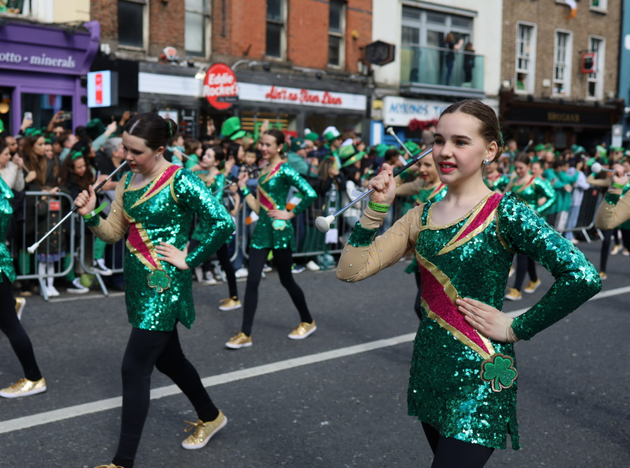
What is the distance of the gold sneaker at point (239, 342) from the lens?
20.9 ft

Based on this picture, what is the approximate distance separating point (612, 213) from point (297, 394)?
240cm

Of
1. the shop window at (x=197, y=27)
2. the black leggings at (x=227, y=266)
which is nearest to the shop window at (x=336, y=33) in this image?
the shop window at (x=197, y=27)

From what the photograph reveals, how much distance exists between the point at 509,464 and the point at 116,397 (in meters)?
2.63

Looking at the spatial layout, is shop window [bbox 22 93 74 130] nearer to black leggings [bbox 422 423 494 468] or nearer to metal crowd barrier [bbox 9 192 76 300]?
metal crowd barrier [bbox 9 192 76 300]

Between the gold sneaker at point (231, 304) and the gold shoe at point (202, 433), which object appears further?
the gold sneaker at point (231, 304)

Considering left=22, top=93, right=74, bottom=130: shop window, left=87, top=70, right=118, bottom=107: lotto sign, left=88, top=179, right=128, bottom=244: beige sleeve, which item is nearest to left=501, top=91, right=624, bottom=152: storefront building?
left=87, top=70, right=118, bottom=107: lotto sign

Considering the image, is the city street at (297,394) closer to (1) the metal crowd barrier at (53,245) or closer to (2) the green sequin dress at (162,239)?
(1) the metal crowd barrier at (53,245)

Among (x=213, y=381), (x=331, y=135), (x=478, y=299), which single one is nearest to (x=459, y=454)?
(x=478, y=299)

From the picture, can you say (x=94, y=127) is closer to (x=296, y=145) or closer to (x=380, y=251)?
(x=296, y=145)

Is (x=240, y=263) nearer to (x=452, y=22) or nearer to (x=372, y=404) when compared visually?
(x=372, y=404)

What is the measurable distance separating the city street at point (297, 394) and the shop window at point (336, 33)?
544 inches

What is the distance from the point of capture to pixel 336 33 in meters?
20.7

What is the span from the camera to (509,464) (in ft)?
13.5

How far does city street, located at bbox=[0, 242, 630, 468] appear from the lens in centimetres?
419
